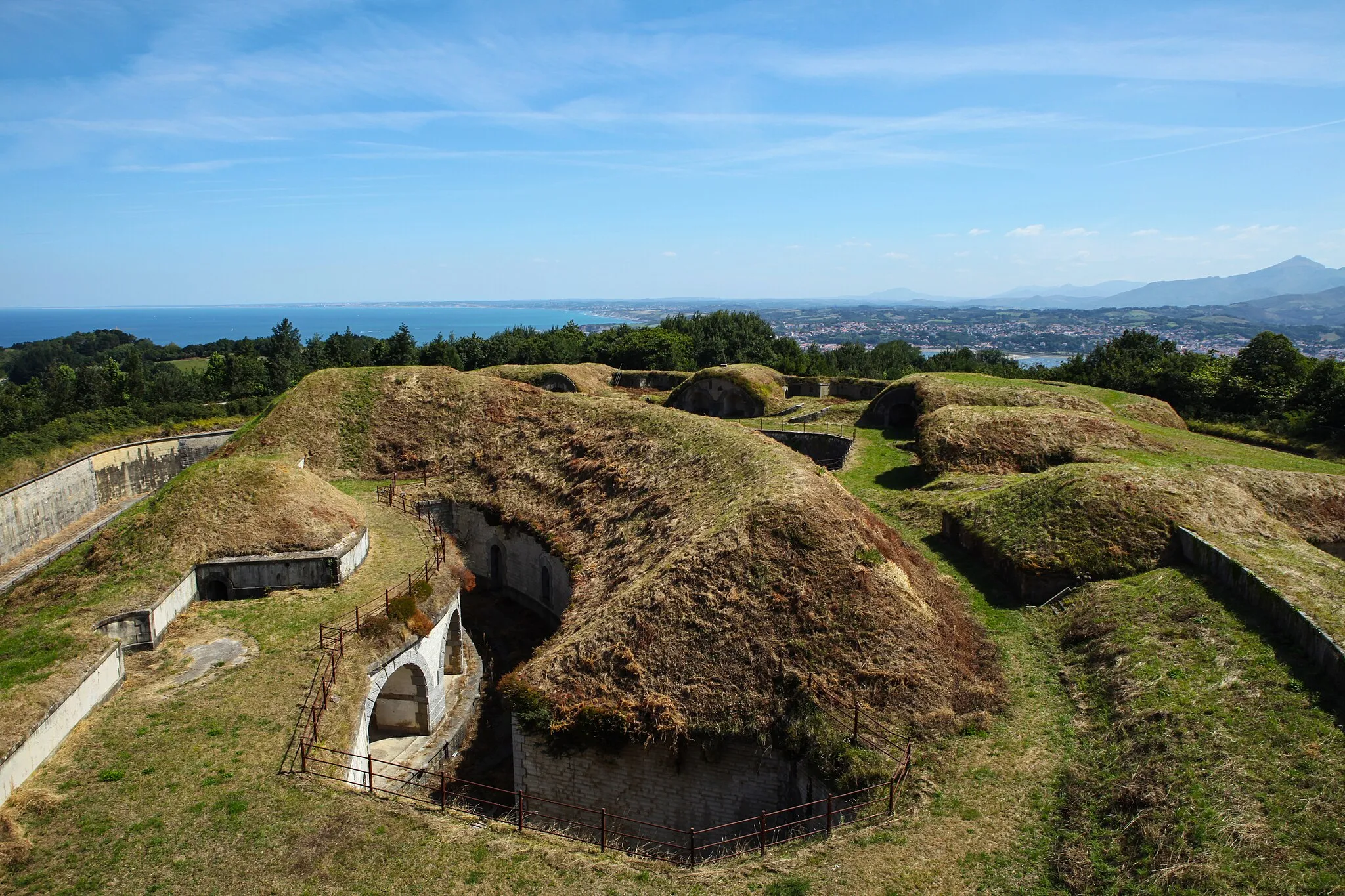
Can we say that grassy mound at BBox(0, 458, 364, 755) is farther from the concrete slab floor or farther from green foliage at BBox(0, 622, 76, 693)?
the concrete slab floor

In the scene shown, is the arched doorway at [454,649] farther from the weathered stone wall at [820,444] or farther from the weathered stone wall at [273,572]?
the weathered stone wall at [820,444]

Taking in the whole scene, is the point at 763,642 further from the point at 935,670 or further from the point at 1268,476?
the point at 1268,476

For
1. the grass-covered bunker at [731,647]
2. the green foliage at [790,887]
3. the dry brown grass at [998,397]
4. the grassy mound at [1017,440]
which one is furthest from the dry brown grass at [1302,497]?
the green foliage at [790,887]

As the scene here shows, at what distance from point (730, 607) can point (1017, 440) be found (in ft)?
64.2

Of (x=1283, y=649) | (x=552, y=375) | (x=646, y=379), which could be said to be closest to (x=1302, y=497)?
(x=1283, y=649)

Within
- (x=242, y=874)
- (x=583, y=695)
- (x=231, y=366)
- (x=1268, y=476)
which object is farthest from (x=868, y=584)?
(x=231, y=366)

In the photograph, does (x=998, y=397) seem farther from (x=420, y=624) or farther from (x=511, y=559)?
(x=420, y=624)

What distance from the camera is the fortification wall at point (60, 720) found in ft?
40.4

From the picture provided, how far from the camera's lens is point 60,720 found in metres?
13.8

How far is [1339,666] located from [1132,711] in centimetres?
322

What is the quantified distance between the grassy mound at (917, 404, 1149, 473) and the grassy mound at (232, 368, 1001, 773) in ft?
30.3

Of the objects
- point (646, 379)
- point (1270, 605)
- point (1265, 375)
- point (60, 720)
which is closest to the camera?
point (60, 720)

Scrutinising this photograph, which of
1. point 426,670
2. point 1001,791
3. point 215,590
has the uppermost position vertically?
point 215,590

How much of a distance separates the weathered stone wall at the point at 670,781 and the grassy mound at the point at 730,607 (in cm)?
53
